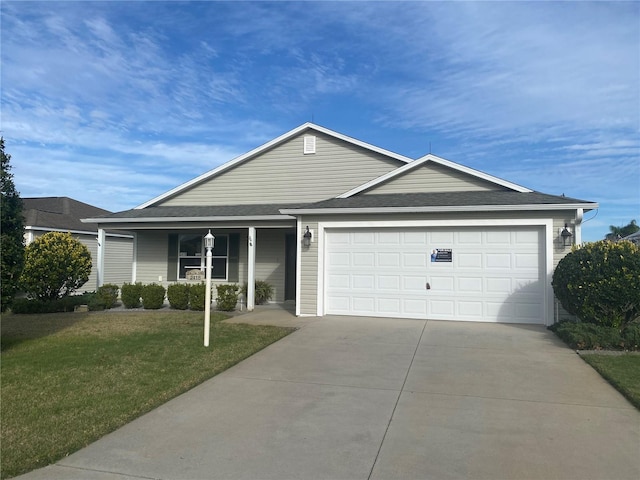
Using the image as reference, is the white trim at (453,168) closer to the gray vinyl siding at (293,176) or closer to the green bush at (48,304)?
the gray vinyl siding at (293,176)

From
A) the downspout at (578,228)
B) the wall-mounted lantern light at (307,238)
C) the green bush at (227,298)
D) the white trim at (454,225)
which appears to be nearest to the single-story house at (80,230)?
the green bush at (227,298)

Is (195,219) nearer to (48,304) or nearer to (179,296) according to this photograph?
(179,296)

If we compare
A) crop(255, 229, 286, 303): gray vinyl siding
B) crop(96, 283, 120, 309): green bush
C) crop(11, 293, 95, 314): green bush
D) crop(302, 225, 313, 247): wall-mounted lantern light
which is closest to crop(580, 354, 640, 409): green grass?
crop(302, 225, 313, 247): wall-mounted lantern light

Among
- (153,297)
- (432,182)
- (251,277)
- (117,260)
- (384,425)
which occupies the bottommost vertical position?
(384,425)

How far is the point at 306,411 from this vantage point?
5.11 m

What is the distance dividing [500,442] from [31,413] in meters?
4.77

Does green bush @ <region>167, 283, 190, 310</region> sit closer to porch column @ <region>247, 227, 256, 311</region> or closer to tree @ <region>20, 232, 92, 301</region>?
porch column @ <region>247, 227, 256, 311</region>

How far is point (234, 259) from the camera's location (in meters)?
15.5

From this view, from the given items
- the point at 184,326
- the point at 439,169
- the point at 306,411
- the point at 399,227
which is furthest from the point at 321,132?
the point at 306,411

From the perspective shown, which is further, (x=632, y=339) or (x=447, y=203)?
(x=447, y=203)

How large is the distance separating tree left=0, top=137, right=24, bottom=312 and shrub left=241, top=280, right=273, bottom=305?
7746 millimetres

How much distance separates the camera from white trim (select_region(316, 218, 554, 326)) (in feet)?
33.3

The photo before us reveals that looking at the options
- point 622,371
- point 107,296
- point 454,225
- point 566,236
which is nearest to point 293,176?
point 454,225

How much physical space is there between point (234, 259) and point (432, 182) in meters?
6.94
